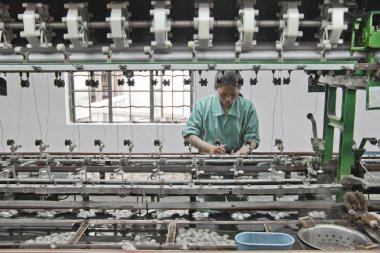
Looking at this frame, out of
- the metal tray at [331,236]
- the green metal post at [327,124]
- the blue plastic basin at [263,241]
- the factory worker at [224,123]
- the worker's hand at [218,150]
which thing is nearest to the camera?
the blue plastic basin at [263,241]

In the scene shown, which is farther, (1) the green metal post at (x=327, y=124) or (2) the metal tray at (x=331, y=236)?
(1) the green metal post at (x=327, y=124)

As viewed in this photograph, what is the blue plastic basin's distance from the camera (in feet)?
5.96

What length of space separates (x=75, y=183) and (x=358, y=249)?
1927 mm

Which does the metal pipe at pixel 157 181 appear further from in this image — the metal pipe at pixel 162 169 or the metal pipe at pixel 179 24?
the metal pipe at pixel 179 24

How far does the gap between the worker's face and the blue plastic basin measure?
1.90m

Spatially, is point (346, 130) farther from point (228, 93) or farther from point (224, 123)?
point (224, 123)

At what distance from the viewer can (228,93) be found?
3.66 m

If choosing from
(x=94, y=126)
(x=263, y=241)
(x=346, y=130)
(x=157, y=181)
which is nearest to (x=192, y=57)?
(x=157, y=181)

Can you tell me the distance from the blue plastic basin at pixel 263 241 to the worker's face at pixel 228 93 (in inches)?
75.0

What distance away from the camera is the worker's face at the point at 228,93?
3.60 metres

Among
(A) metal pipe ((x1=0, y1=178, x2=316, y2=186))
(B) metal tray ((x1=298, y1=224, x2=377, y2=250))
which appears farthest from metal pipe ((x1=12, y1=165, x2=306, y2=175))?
(B) metal tray ((x1=298, y1=224, x2=377, y2=250))

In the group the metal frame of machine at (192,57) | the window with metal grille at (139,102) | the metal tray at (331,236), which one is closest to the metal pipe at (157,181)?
the metal frame of machine at (192,57)

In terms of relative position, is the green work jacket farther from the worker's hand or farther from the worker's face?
the worker's hand

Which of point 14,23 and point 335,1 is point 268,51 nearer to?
point 335,1
